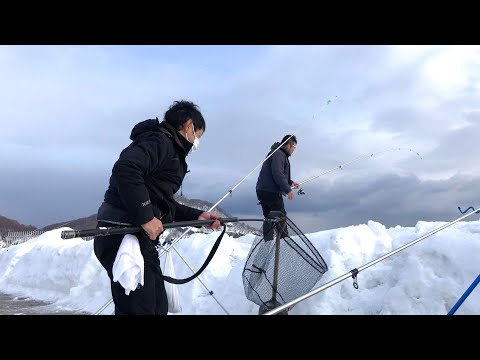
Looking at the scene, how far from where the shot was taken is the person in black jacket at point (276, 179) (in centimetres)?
702

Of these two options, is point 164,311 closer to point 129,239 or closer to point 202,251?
point 129,239

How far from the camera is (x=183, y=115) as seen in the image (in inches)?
133

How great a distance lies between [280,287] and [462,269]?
2497mm

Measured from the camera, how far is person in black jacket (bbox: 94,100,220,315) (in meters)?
2.82

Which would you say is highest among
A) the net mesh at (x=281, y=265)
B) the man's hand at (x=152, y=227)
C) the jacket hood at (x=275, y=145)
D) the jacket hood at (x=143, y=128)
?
the jacket hood at (x=275, y=145)

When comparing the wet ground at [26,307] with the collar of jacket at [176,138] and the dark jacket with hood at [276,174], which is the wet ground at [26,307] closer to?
the dark jacket with hood at [276,174]

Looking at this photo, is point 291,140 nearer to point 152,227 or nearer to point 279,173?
point 279,173

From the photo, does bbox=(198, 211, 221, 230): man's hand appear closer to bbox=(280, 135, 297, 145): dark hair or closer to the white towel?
the white towel

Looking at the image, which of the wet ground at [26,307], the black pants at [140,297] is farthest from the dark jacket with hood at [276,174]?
the wet ground at [26,307]

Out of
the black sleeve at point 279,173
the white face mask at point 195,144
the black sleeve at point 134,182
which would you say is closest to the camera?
the black sleeve at point 134,182

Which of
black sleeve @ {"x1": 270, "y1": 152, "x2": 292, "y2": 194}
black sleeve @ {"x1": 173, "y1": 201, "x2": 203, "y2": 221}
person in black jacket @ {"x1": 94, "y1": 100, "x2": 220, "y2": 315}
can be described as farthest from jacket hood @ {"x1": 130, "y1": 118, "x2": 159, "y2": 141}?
black sleeve @ {"x1": 270, "y1": 152, "x2": 292, "y2": 194}

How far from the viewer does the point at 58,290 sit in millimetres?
11570

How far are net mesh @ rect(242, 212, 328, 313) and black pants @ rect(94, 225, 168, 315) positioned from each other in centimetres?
171

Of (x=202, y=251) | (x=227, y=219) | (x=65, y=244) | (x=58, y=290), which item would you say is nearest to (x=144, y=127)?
(x=227, y=219)
